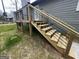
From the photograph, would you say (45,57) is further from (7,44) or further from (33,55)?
(7,44)

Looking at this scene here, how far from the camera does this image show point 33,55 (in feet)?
11.8

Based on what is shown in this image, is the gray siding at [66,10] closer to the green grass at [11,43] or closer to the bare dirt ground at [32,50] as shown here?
the bare dirt ground at [32,50]

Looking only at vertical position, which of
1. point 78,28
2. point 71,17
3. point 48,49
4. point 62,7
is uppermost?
point 62,7

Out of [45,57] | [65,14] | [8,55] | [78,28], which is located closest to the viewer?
[45,57]

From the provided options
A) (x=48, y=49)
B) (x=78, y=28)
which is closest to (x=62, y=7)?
(x=78, y=28)

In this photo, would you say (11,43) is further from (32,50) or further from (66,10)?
(66,10)

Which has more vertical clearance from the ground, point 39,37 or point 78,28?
point 78,28

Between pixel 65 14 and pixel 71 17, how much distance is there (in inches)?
20.4

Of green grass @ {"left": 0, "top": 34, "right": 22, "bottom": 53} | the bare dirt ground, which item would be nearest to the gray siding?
the bare dirt ground

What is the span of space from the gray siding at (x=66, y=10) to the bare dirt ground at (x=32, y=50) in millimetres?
1944

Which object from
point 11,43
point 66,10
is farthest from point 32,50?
point 66,10

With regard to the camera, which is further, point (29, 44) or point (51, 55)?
point (29, 44)

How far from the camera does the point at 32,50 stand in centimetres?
392

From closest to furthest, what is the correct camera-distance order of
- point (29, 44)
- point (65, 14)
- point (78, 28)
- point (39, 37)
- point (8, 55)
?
point (8, 55)
point (29, 44)
point (78, 28)
point (39, 37)
point (65, 14)
